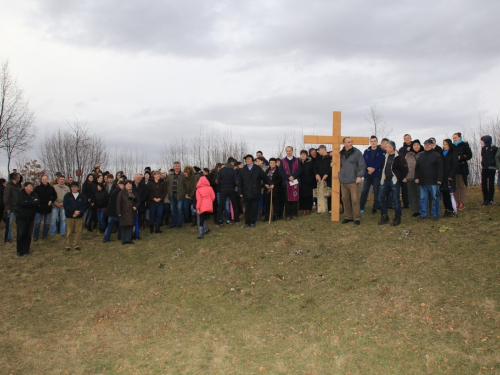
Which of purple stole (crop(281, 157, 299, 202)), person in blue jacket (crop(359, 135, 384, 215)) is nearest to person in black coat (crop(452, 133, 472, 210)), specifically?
person in blue jacket (crop(359, 135, 384, 215))

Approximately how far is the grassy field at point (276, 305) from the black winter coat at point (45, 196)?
8.76 feet

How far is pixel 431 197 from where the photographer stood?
10.7m

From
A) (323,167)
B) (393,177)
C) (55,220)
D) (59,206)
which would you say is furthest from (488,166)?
(55,220)

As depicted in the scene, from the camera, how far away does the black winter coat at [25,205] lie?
40.7 feet

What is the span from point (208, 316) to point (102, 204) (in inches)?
329

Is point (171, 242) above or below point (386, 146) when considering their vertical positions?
below

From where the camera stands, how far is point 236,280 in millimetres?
9141

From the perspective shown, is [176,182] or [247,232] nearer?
[247,232]

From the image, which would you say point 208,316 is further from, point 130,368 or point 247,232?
point 247,232

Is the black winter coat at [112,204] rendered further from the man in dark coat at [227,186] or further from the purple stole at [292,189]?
the purple stole at [292,189]

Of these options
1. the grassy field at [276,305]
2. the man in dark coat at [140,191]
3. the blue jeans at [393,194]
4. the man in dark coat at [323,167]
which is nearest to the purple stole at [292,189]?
the man in dark coat at [323,167]

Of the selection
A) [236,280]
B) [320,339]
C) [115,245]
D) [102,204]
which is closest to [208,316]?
[236,280]

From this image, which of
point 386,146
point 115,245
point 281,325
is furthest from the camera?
point 115,245

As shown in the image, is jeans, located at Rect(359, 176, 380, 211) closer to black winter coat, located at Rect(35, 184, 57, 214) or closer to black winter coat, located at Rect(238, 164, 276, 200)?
black winter coat, located at Rect(238, 164, 276, 200)
